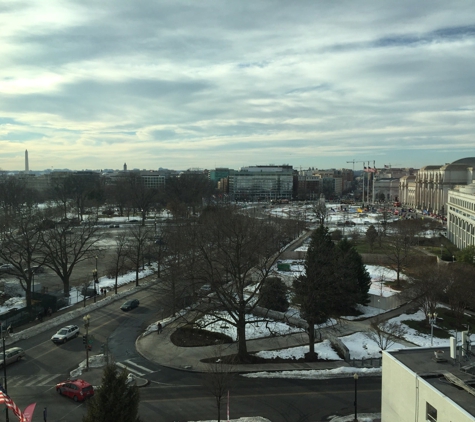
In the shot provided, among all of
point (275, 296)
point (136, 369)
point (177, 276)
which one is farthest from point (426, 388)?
point (177, 276)

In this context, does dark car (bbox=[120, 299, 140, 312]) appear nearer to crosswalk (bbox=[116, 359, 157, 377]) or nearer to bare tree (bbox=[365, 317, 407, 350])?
crosswalk (bbox=[116, 359, 157, 377])

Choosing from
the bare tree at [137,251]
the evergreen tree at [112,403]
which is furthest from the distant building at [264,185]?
the evergreen tree at [112,403]

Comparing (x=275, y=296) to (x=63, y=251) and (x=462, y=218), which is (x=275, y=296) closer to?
(x=63, y=251)

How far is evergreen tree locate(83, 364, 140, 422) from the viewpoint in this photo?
13.2 m

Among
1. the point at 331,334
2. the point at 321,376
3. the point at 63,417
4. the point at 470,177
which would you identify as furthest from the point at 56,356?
the point at 470,177

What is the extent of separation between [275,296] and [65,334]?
1390 cm

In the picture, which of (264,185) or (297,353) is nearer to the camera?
(297,353)

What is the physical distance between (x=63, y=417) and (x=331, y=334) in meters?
17.1

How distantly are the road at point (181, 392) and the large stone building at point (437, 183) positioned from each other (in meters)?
94.5

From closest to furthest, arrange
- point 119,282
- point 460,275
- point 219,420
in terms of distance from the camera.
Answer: point 219,420, point 460,275, point 119,282

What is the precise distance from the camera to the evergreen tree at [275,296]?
29016 millimetres

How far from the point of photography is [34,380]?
21453mm

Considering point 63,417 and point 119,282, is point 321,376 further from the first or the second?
point 119,282

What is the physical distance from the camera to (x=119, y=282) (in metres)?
43.7
